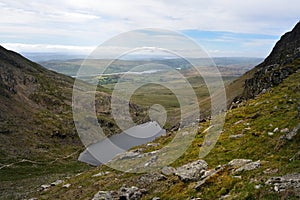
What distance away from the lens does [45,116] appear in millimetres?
194375

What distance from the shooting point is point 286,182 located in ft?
81.3

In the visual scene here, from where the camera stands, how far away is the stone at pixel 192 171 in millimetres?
36612

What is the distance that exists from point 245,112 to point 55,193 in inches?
1650

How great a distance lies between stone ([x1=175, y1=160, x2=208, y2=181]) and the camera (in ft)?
120

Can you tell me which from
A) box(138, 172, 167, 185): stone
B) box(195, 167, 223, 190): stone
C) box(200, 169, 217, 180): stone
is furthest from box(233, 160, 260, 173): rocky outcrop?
box(138, 172, 167, 185): stone

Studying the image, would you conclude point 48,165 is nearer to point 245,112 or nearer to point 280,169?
point 245,112

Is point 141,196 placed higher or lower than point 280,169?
lower

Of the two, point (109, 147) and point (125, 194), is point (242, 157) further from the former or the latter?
point (109, 147)

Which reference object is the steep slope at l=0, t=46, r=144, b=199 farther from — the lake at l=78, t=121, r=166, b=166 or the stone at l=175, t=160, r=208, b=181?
the stone at l=175, t=160, r=208, b=181

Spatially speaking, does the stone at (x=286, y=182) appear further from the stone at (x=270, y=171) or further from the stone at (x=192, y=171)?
the stone at (x=192, y=171)

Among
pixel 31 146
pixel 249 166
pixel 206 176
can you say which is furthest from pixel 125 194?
pixel 31 146

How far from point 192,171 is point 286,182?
48.3 ft

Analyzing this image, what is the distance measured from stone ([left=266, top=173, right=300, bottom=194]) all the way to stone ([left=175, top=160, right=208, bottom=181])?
38.4 ft

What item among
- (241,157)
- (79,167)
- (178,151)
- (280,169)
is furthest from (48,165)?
(280,169)
